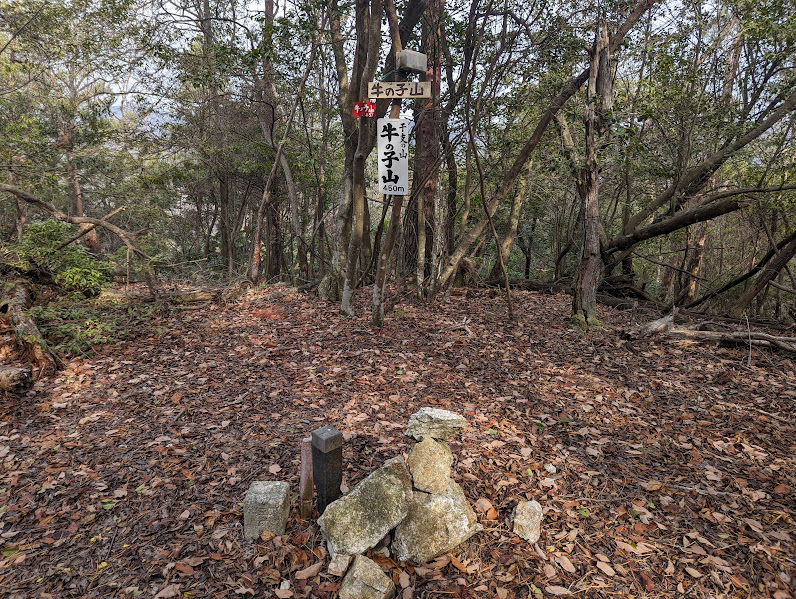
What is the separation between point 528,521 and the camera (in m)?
2.93

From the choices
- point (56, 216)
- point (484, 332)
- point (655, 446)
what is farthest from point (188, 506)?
point (56, 216)

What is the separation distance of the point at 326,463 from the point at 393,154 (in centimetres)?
412

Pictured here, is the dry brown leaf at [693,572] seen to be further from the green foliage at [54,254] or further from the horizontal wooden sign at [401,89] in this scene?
the green foliage at [54,254]

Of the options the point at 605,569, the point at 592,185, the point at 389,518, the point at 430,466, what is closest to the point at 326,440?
the point at 389,518

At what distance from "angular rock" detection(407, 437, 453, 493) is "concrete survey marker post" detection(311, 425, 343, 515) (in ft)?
1.91

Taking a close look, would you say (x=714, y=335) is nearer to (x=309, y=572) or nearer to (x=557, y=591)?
(x=557, y=591)

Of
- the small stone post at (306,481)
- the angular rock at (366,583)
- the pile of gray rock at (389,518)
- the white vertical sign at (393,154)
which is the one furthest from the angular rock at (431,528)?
the white vertical sign at (393,154)

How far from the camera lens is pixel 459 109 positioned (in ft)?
26.4

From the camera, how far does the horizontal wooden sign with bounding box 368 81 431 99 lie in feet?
16.6

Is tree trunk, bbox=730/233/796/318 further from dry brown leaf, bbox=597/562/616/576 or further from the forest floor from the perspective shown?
dry brown leaf, bbox=597/562/616/576

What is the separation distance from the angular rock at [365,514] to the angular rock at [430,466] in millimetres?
211

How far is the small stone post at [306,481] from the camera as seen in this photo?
293cm

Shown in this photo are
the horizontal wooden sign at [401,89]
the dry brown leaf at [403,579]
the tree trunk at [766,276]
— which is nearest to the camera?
the dry brown leaf at [403,579]

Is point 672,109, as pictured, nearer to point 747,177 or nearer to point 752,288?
point 747,177
